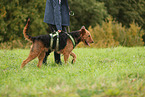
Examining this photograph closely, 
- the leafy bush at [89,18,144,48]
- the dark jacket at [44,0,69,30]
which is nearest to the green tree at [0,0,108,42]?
the leafy bush at [89,18,144,48]

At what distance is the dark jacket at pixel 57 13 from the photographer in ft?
17.8

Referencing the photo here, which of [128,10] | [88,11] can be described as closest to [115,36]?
[88,11]

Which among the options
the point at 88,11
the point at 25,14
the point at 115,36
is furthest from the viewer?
the point at 88,11

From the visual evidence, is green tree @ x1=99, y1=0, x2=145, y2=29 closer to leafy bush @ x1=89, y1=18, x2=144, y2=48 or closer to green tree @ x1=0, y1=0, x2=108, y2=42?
green tree @ x1=0, y1=0, x2=108, y2=42

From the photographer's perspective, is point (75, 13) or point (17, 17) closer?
point (17, 17)

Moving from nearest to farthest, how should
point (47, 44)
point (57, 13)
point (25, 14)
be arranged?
point (47, 44), point (57, 13), point (25, 14)

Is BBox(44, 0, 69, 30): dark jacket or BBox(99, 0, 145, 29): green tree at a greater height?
BBox(99, 0, 145, 29): green tree

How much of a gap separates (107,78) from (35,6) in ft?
64.8

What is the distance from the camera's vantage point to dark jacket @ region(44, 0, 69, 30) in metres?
5.42

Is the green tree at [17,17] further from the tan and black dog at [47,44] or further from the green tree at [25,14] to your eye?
the tan and black dog at [47,44]

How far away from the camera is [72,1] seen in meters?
26.8

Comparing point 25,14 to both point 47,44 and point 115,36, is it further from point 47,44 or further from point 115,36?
point 47,44

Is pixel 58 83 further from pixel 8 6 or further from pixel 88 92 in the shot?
pixel 8 6

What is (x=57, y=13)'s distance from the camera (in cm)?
542
